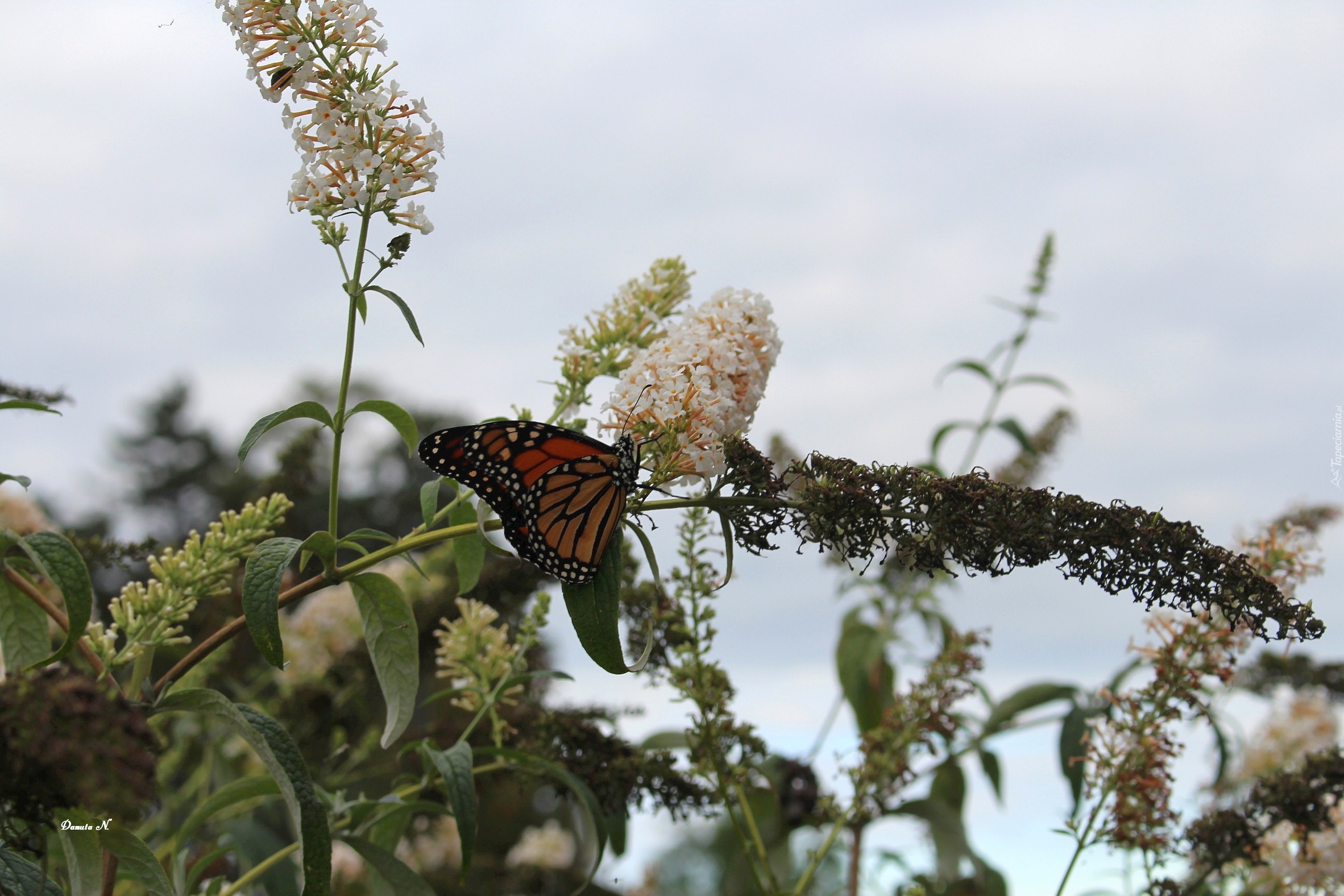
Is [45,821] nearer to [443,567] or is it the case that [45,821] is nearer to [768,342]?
[768,342]

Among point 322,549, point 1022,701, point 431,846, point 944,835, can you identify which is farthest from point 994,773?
point 431,846

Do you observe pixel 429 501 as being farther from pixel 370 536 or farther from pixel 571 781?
pixel 571 781

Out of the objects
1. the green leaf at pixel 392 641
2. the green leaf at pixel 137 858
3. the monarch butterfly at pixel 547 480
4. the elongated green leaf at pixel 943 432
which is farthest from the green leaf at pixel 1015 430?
the green leaf at pixel 137 858

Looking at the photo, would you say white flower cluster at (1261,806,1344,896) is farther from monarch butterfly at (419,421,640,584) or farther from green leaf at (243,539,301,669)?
green leaf at (243,539,301,669)

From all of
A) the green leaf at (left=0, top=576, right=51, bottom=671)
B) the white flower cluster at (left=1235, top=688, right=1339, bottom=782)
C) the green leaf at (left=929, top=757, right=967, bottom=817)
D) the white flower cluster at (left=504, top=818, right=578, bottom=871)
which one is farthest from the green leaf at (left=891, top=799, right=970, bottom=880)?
the white flower cluster at (left=504, top=818, right=578, bottom=871)

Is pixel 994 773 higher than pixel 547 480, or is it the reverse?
pixel 994 773
